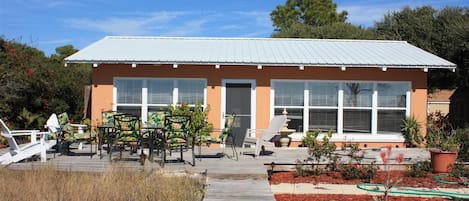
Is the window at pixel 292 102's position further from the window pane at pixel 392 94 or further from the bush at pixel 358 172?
the bush at pixel 358 172

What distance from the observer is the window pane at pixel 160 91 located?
45.7ft

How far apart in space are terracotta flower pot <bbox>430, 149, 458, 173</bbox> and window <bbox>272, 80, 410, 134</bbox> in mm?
4699

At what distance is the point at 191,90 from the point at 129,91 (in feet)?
5.64

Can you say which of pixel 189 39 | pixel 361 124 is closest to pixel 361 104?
pixel 361 124

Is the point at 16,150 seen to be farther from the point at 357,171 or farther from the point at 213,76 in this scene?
the point at 357,171

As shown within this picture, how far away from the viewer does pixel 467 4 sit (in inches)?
1033

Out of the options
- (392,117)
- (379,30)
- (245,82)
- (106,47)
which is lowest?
(392,117)

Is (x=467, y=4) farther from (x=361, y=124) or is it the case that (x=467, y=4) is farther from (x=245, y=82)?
(x=245, y=82)

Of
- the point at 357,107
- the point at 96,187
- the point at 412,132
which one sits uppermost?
the point at 357,107

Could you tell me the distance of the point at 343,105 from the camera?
46.0 ft

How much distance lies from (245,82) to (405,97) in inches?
177

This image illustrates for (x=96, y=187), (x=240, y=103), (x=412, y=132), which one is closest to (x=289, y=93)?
(x=240, y=103)

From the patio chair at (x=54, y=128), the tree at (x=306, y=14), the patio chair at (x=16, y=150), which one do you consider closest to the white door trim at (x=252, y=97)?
the patio chair at (x=54, y=128)

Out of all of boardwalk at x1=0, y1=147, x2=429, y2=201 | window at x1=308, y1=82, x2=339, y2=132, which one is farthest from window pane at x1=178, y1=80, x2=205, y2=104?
window at x1=308, y1=82, x2=339, y2=132
